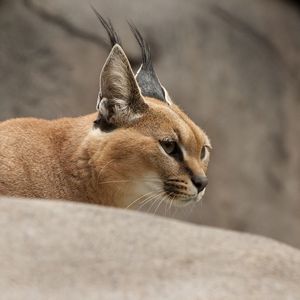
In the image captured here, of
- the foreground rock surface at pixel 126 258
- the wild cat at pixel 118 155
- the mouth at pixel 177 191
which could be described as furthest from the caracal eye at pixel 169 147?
the foreground rock surface at pixel 126 258

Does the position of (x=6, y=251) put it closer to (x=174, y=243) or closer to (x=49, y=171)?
(x=174, y=243)

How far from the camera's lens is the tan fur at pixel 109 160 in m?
4.55

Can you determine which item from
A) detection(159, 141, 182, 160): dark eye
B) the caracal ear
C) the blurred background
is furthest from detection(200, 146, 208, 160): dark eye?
the blurred background

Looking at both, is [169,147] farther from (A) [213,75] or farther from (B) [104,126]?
(A) [213,75]

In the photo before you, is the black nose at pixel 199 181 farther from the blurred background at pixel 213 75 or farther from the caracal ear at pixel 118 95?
the blurred background at pixel 213 75

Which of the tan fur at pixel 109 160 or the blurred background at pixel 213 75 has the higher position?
the tan fur at pixel 109 160

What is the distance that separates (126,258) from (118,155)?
1546mm

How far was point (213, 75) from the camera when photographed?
8.21 m

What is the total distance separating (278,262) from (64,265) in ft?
2.32

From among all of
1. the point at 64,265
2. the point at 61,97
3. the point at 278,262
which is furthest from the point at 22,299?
the point at 61,97

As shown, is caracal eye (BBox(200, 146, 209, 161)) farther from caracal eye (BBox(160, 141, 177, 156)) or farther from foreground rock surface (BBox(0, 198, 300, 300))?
foreground rock surface (BBox(0, 198, 300, 300))

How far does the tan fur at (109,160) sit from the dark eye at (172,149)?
1.1 inches

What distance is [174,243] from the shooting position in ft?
10.5

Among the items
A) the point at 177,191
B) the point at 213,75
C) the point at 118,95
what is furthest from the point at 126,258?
the point at 213,75
